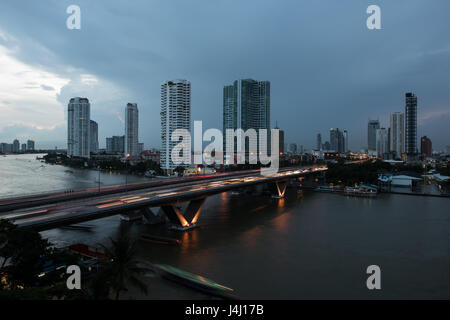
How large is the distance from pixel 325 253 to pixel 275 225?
424 centimetres

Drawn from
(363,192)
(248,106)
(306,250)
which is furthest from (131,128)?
(306,250)

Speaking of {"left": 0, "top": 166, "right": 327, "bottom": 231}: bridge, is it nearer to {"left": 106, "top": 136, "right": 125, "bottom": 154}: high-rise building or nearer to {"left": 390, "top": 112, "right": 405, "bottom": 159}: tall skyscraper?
{"left": 390, "top": 112, "right": 405, "bottom": 159}: tall skyscraper

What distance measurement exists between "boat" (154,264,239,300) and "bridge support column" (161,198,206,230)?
401 centimetres

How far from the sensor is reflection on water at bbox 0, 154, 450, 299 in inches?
279

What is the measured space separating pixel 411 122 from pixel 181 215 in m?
74.4

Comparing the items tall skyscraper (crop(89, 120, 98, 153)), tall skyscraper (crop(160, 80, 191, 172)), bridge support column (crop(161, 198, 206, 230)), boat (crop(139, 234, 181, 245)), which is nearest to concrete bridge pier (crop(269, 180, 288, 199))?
bridge support column (crop(161, 198, 206, 230))

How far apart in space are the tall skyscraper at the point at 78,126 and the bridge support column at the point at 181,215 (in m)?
65.8

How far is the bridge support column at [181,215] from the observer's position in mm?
11981

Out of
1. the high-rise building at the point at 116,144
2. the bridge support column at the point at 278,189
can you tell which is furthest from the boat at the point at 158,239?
the high-rise building at the point at 116,144

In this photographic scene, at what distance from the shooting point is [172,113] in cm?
4325

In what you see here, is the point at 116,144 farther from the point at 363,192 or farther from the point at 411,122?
the point at 363,192

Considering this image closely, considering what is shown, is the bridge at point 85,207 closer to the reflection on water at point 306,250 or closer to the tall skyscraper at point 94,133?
the reflection on water at point 306,250

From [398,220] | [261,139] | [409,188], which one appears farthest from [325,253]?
[261,139]
